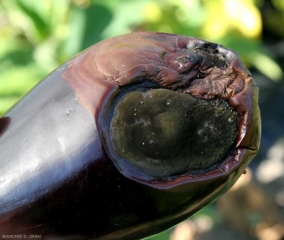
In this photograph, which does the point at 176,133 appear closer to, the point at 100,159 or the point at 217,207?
the point at 100,159

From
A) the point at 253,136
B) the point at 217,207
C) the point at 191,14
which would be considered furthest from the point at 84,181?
the point at 217,207

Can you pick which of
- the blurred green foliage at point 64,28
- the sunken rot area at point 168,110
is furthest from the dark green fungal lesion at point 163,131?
the blurred green foliage at point 64,28

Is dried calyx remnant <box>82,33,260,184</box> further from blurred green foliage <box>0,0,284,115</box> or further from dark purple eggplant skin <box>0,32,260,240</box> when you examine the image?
blurred green foliage <box>0,0,284,115</box>

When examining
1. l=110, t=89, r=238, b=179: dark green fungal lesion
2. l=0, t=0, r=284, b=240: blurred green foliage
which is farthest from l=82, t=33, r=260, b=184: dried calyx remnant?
l=0, t=0, r=284, b=240: blurred green foliage

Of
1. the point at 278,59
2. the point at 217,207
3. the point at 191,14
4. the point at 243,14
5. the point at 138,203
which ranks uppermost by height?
the point at 138,203

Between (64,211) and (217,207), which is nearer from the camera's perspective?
(64,211)

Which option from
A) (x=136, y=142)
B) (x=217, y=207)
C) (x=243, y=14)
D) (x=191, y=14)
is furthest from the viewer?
(x=217, y=207)

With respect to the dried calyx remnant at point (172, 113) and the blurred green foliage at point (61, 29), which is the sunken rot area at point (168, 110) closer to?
the dried calyx remnant at point (172, 113)
